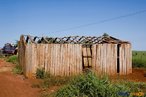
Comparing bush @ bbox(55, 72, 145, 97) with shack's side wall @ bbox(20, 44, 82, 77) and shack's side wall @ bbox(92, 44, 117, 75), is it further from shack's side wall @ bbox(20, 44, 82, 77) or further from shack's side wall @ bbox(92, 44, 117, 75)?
shack's side wall @ bbox(92, 44, 117, 75)

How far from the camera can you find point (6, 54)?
3909 centimetres

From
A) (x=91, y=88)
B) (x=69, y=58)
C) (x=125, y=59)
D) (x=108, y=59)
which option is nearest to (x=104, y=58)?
(x=108, y=59)

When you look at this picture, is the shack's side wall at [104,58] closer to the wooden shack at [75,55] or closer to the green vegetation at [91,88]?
the wooden shack at [75,55]

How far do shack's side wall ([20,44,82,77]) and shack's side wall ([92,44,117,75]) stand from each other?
1009 mm

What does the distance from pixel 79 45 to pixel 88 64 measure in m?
1.34

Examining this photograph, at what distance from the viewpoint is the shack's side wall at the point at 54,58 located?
18.7m

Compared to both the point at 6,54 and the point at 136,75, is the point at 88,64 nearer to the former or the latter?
the point at 136,75

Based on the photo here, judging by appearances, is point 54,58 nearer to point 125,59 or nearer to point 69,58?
point 69,58

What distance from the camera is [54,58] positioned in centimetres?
1930

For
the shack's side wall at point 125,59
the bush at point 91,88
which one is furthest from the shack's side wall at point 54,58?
the bush at point 91,88

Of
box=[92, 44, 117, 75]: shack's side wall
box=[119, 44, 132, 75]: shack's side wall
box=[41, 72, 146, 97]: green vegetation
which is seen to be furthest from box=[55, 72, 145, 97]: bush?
box=[119, 44, 132, 75]: shack's side wall

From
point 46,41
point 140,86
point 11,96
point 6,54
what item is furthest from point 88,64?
point 6,54

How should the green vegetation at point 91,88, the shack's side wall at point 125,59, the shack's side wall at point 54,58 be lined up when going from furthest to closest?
the shack's side wall at point 125,59, the shack's side wall at point 54,58, the green vegetation at point 91,88

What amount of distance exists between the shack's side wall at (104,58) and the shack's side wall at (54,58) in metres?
1.01
